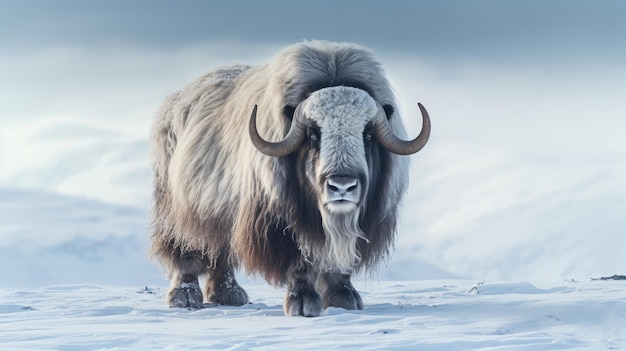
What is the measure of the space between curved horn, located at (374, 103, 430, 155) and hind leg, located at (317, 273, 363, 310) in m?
0.86

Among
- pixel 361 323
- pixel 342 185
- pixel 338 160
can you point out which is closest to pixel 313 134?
pixel 338 160

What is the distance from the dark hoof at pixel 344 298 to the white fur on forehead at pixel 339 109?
1.03 meters

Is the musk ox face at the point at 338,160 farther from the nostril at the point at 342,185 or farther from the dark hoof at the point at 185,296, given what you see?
the dark hoof at the point at 185,296

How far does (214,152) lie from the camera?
7043 millimetres

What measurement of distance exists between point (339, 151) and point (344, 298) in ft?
3.33

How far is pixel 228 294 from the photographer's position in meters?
7.25

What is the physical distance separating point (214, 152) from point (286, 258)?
3.47 feet

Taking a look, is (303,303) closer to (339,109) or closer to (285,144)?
(285,144)

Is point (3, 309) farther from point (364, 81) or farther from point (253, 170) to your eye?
point (364, 81)

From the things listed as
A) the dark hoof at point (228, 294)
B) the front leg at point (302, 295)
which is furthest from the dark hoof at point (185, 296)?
the front leg at point (302, 295)

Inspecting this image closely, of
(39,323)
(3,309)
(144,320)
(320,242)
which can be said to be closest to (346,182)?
(320,242)

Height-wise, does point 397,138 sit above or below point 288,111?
below

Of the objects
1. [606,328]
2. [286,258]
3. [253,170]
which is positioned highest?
[253,170]

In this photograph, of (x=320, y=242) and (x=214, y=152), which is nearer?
(x=320, y=242)
